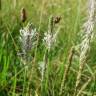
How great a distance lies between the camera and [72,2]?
4191mm

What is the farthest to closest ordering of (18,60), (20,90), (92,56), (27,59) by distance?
(92,56) → (18,60) → (20,90) → (27,59)

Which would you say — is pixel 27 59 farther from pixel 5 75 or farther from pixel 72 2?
pixel 72 2

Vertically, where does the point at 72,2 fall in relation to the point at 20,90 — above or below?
above

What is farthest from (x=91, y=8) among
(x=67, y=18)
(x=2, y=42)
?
(x=67, y=18)

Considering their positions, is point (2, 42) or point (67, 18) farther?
point (67, 18)

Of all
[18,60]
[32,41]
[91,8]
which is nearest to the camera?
[91,8]

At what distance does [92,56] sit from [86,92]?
562 mm

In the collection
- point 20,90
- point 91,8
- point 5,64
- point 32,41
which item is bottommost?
point 20,90

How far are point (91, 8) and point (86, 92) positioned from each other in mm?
706

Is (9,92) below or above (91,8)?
below

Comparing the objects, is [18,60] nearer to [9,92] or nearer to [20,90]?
[20,90]

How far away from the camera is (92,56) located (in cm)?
246

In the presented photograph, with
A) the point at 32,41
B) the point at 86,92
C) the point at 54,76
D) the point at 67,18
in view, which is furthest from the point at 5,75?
the point at 67,18


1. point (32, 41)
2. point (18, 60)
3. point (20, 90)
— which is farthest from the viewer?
point (18, 60)
